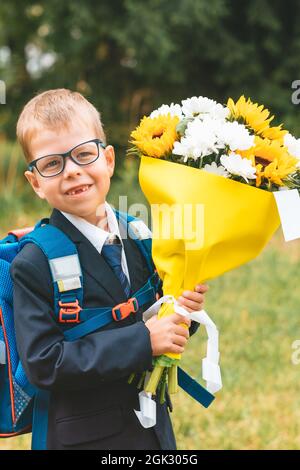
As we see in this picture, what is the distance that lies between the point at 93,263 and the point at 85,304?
12cm

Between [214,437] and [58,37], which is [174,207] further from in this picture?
[58,37]

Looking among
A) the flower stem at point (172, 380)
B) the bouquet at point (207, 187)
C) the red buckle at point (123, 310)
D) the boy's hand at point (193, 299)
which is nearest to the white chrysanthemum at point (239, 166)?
the bouquet at point (207, 187)

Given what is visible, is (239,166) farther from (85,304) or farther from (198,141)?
(85,304)

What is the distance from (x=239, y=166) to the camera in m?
1.65

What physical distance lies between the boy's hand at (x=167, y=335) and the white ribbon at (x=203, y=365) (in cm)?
3

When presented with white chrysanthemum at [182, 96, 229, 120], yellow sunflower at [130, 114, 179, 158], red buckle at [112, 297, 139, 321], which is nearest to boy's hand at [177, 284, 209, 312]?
red buckle at [112, 297, 139, 321]

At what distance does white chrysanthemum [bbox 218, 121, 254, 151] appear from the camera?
166cm

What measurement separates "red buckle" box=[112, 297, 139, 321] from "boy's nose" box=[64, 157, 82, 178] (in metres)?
0.38

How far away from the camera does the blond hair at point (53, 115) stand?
1.77 metres

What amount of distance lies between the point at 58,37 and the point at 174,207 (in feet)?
26.2

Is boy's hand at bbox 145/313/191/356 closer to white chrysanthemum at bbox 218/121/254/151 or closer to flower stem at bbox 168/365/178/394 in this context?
flower stem at bbox 168/365/178/394

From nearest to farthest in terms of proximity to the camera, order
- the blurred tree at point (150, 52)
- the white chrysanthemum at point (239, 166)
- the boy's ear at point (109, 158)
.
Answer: the white chrysanthemum at point (239, 166)
the boy's ear at point (109, 158)
the blurred tree at point (150, 52)

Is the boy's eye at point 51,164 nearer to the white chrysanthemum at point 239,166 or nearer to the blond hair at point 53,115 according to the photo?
the blond hair at point 53,115

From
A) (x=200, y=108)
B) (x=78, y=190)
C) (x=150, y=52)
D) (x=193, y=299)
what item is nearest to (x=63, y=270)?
(x=78, y=190)
